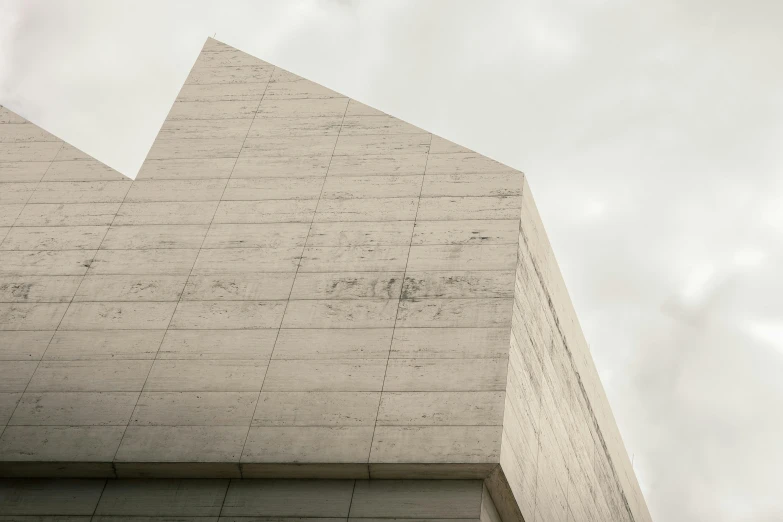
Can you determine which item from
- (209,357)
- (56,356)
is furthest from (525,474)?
(56,356)

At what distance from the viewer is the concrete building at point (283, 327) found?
18750 mm

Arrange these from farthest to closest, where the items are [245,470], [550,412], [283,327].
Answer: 1. [550,412]
2. [283,327]
3. [245,470]

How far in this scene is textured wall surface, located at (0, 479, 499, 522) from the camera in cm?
1808

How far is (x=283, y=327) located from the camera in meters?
20.9

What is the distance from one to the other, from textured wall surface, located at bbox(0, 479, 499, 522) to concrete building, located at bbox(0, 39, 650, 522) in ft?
0.14

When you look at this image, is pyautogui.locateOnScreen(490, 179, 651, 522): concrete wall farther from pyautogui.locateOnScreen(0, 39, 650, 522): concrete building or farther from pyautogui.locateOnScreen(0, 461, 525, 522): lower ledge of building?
pyautogui.locateOnScreen(0, 461, 525, 522): lower ledge of building

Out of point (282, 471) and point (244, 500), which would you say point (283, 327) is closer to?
point (282, 471)

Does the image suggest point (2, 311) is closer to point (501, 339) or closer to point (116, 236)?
point (116, 236)

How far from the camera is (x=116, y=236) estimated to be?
77.5ft

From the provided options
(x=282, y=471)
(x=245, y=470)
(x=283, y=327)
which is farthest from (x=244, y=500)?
(x=283, y=327)

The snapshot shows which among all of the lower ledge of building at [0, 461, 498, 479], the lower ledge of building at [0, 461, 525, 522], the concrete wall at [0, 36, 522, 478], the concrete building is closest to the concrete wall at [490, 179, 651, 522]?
the concrete building

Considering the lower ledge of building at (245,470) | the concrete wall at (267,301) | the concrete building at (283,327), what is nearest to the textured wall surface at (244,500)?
the concrete building at (283,327)

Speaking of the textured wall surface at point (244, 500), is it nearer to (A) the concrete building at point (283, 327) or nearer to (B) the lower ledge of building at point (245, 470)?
(A) the concrete building at point (283, 327)

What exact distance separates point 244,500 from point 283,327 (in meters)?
3.92
